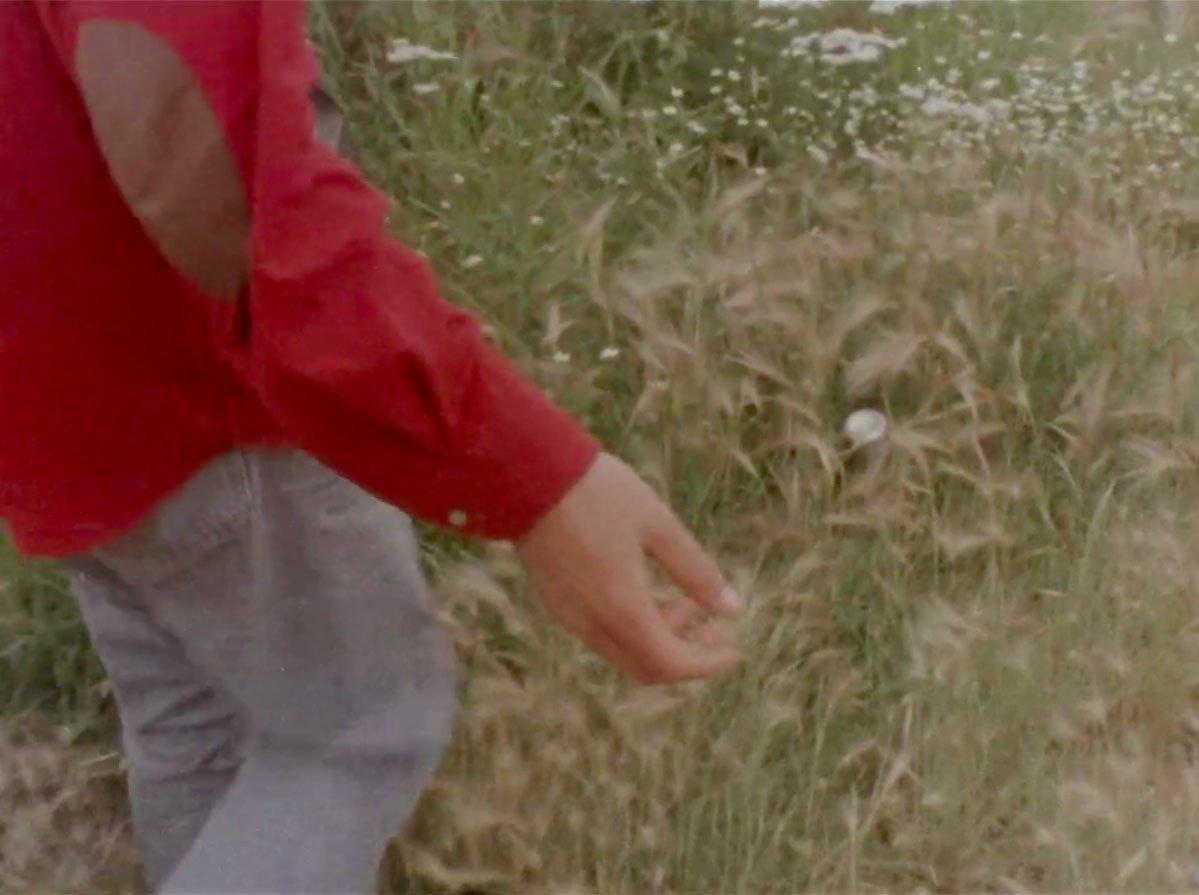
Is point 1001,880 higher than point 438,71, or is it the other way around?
point 438,71

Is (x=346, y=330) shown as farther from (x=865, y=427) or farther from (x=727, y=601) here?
(x=865, y=427)

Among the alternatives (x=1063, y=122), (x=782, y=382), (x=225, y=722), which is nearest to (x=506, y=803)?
(x=225, y=722)

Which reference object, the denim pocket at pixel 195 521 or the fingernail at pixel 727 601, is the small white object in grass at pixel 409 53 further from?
the fingernail at pixel 727 601

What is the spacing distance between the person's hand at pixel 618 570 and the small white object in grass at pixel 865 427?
770 millimetres

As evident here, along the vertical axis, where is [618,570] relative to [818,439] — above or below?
above

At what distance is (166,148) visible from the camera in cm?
83

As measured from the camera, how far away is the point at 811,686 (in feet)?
5.24

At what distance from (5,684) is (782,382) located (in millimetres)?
914

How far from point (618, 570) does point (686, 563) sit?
0.06 meters

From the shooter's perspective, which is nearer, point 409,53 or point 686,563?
point 686,563

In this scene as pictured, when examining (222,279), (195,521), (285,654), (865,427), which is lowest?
(865,427)

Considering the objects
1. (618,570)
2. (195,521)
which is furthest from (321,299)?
(195,521)

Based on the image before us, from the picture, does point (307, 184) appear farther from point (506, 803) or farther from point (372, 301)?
point (506, 803)

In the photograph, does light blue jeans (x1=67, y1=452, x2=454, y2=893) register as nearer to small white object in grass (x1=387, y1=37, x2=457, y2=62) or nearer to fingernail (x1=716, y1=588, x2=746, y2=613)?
fingernail (x1=716, y1=588, x2=746, y2=613)
